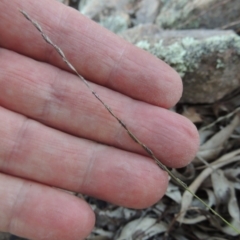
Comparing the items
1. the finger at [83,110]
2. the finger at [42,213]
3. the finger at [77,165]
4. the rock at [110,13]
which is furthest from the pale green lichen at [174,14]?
the finger at [42,213]

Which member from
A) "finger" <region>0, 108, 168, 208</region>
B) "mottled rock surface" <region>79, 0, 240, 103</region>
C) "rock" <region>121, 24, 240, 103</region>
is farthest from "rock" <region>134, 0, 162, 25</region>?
"finger" <region>0, 108, 168, 208</region>

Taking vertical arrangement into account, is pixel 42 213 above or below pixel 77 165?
below

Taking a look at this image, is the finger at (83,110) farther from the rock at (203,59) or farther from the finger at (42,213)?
the rock at (203,59)

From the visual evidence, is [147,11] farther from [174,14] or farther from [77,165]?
[77,165]

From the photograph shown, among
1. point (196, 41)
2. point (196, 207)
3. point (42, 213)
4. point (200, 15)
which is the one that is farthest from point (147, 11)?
point (42, 213)

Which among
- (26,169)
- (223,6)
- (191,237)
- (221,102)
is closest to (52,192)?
(26,169)

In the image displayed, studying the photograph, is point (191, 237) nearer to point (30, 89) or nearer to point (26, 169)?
point (26, 169)
